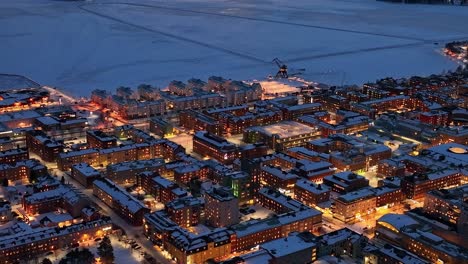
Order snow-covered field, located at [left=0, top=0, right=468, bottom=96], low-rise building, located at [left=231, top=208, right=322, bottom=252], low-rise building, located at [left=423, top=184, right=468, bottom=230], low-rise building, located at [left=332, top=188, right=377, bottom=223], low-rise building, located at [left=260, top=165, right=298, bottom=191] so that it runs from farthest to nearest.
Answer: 1. snow-covered field, located at [left=0, top=0, right=468, bottom=96]
2. low-rise building, located at [left=260, top=165, right=298, bottom=191]
3. low-rise building, located at [left=332, top=188, right=377, bottom=223]
4. low-rise building, located at [left=423, top=184, right=468, bottom=230]
5. low-rise building, located at [left=231, top=208, right=322, bottom=252]

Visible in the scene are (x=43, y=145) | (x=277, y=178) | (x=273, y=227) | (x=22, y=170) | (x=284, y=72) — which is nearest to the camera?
(x=273, y=227)

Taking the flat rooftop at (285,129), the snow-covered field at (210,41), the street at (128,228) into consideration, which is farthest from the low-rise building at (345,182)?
the snow-covered field at (210,41)

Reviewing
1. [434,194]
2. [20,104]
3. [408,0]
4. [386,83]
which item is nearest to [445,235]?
[434,194]

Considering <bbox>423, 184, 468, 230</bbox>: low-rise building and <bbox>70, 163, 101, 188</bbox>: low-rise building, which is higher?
<bbox>423, 184, 468, 230</bbox>: low-rise building

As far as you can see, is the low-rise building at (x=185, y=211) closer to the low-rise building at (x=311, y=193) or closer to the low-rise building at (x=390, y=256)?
the low-rise building at (x=311, y=193)

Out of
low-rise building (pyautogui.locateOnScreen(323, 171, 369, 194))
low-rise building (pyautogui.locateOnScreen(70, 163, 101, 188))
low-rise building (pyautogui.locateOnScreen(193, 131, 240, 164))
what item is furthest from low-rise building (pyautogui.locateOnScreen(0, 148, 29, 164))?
low-rise building (pyautogui.locateOnScreen(323, 171, 369, 194))

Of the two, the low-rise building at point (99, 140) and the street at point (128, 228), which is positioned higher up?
the low-rise building at point (99, 140)

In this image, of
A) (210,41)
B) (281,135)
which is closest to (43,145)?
(281,135)

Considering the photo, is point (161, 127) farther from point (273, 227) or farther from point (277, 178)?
point (273, 227)

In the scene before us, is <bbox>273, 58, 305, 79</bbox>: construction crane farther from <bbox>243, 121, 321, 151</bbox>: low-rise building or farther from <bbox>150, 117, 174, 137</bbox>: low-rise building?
<bbox>150, 117, 174, 137</bbox>: low-rise building

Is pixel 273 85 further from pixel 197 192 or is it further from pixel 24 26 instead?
pixel 24 26
